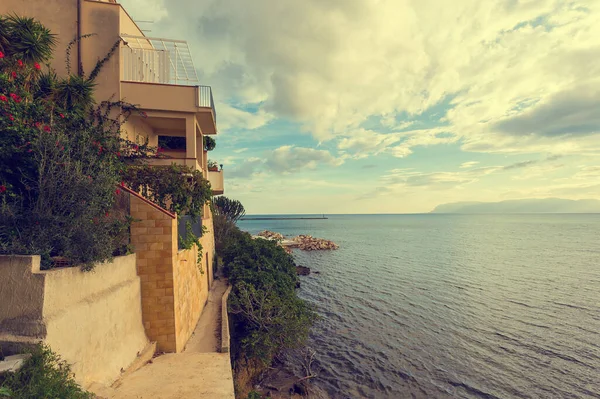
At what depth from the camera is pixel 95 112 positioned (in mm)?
13156

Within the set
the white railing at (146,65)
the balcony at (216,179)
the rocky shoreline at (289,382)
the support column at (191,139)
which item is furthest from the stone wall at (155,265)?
the balcony at (216,179)

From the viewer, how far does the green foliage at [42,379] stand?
4.39 meters

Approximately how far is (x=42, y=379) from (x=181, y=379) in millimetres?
3706

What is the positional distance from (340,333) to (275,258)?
7131 millimetres

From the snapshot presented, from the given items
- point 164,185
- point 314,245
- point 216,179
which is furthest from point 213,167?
point 314,245

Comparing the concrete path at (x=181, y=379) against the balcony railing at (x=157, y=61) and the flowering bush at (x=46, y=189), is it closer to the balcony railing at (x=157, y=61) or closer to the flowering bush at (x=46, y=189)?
the flowering bush at (x=46, y=189)

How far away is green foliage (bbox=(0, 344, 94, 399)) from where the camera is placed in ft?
14.4

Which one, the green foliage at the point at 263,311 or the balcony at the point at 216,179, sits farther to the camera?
the balcony at the point at 216,179

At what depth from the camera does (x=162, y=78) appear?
51.6 feet

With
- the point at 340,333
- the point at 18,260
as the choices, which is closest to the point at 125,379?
the point at 18,260

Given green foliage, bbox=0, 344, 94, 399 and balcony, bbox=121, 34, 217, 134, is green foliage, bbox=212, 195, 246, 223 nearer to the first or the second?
balcony, bbox=121, 34, 217, 134

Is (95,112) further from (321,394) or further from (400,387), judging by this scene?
(400,387)

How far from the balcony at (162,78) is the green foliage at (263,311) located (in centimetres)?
1012

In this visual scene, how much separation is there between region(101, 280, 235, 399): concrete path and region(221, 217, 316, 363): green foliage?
4.74 meters
